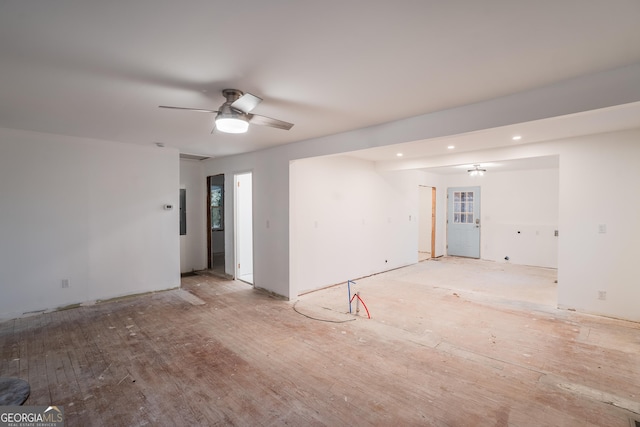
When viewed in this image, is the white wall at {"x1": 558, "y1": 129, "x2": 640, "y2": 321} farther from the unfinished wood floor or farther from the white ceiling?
the white ceiling

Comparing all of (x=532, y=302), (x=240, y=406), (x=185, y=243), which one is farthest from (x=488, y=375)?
(x=185, y=243)

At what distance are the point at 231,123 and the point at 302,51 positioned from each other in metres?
0.87

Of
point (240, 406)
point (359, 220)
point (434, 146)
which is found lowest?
point (240, 406)

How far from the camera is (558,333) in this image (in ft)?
11.3

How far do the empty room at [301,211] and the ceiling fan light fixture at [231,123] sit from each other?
0.07 ft

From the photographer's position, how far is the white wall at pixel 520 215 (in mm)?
7043

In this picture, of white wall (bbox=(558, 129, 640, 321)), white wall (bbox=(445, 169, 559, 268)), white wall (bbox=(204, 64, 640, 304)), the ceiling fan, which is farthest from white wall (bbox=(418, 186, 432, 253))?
the ceiling fan

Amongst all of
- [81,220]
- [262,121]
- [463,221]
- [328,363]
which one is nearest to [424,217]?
[463,221]

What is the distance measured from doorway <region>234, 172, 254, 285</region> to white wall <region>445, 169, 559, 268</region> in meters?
6.14

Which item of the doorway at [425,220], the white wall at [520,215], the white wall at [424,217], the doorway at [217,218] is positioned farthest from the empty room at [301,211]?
the white wall at [424,217]

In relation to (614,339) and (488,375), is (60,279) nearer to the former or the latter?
(488,375)

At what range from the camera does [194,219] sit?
6750 mm

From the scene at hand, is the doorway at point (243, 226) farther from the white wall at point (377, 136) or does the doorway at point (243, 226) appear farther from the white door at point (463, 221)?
the white door at point (463, 221)

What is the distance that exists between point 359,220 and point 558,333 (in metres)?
3.44
